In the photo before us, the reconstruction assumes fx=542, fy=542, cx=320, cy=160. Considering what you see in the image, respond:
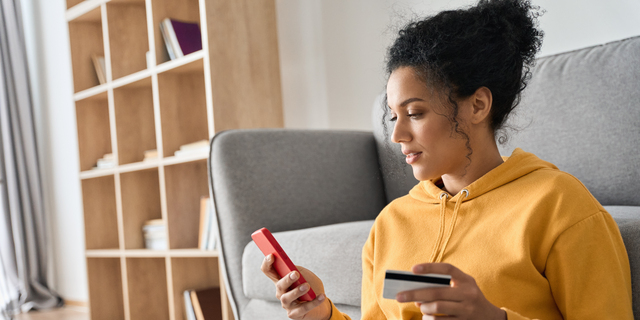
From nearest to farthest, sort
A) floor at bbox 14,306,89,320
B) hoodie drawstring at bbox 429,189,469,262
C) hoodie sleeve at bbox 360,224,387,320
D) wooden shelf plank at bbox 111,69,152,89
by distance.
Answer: hoodie drawstring at bbox 429,189,469,262 < hoodie sleeve at bbox 360,224,387,320 < wooden shelf plank at bbox 111,69,152,89 < floor at bbox 14,306,89,320

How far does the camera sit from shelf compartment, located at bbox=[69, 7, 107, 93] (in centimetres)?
286

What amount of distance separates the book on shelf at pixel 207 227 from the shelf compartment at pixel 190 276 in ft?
0.47

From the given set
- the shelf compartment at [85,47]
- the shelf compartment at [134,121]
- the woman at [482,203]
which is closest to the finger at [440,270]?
the woman at [482,203]

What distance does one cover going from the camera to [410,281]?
21.4 inches

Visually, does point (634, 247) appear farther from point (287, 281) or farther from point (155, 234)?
point (155, 234)

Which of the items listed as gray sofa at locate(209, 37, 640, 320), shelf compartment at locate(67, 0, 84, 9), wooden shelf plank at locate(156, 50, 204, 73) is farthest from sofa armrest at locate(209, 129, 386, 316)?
shelf compartment at locate(67, 0, 84, 9)

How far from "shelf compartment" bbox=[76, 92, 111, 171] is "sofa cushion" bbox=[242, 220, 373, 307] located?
1.88 metres

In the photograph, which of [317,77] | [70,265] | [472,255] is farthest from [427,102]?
[70,265]

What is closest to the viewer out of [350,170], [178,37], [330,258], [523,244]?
[523,244]

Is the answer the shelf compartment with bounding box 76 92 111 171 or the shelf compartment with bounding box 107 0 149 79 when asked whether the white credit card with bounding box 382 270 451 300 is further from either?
the shelf compartment with bounding box 76 92 111 171

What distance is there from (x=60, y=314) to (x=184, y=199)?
5.13ft

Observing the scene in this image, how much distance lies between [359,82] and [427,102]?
1.54 metres

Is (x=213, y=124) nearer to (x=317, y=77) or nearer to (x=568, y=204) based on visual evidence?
(x=317, y=77)

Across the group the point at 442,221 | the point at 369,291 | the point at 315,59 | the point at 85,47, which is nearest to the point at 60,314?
the point at 85,47
